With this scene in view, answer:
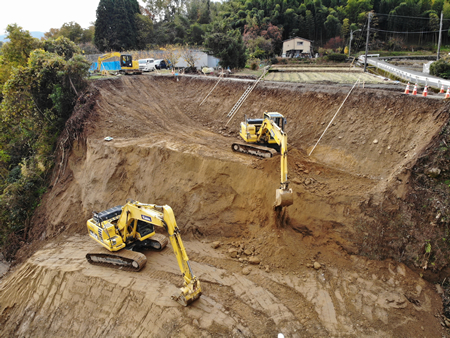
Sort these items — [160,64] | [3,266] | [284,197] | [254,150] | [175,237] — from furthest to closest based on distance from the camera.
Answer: [160,64] < [3,266] < [254,150] < [284,197] < [175,237]

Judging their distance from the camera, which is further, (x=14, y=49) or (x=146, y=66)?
(x=146, y=66)

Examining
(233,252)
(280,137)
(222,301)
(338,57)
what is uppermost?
(338,57)

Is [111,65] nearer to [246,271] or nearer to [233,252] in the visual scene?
[233,252]

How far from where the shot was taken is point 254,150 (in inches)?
521

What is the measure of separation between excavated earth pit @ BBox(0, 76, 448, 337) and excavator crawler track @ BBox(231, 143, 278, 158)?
702 mm

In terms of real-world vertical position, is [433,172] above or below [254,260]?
above

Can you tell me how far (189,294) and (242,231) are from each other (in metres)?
3.57

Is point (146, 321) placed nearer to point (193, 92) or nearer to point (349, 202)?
point (349, 202)

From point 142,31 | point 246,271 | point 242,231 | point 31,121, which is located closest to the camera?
point 246,271

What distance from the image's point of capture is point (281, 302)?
8.20 metres

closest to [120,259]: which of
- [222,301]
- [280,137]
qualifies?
[222,301]

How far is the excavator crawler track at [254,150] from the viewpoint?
12705mm

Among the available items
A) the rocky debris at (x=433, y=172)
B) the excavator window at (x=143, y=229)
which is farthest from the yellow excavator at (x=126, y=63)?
the rocky debris at (x=433, y=172)

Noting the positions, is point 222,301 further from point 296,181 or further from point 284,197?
point 296,181
